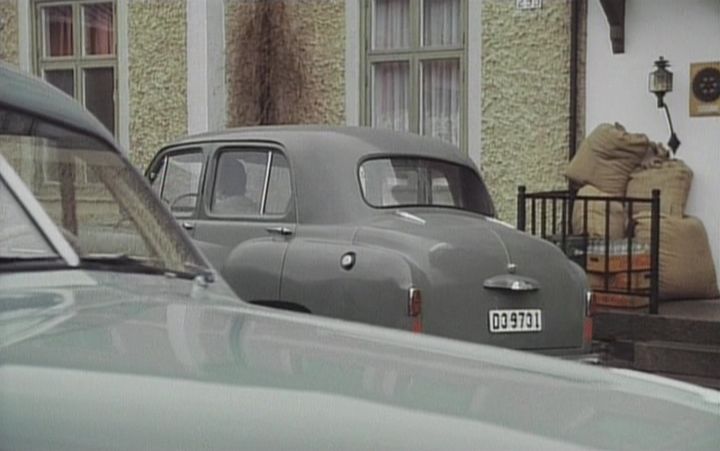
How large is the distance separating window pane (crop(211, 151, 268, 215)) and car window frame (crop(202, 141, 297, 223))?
22mm

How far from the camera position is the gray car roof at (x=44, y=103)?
3.05 metres

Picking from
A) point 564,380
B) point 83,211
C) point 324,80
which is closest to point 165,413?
point 564,380

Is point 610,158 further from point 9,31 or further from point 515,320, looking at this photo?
point 9,31

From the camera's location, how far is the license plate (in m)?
5.69

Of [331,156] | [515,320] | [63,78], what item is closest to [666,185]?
[515,320]

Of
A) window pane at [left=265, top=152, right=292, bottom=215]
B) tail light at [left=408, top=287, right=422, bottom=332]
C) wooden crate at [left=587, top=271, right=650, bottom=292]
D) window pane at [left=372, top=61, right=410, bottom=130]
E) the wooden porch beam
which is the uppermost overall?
the wooden porch beam

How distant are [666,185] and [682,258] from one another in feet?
2.15

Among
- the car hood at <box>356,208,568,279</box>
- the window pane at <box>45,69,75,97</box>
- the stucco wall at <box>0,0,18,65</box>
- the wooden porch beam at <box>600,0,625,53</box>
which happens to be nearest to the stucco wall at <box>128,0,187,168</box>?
the window pane at <box>45,69,75,97</box>

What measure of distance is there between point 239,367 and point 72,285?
0.85 metres

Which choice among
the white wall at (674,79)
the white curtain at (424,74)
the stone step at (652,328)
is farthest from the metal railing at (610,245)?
the white curtain at (424,74)

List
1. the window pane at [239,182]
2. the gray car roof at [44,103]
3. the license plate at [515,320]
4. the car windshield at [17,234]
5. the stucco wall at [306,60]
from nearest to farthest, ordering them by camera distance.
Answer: the car windshield at [17,234] < the gray car roof at [44,103] < the license plate at [515,320] < the window pane at [239,182] < the stucco wall at [306,60]

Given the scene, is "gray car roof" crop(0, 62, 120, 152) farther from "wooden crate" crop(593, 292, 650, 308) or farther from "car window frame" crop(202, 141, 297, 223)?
"wooden crate" crop(593, 292, 650, 308)

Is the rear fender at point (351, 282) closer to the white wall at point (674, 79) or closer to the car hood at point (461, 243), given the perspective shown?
the car hood at point (461, 243)

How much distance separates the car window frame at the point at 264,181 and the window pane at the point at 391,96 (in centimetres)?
426
